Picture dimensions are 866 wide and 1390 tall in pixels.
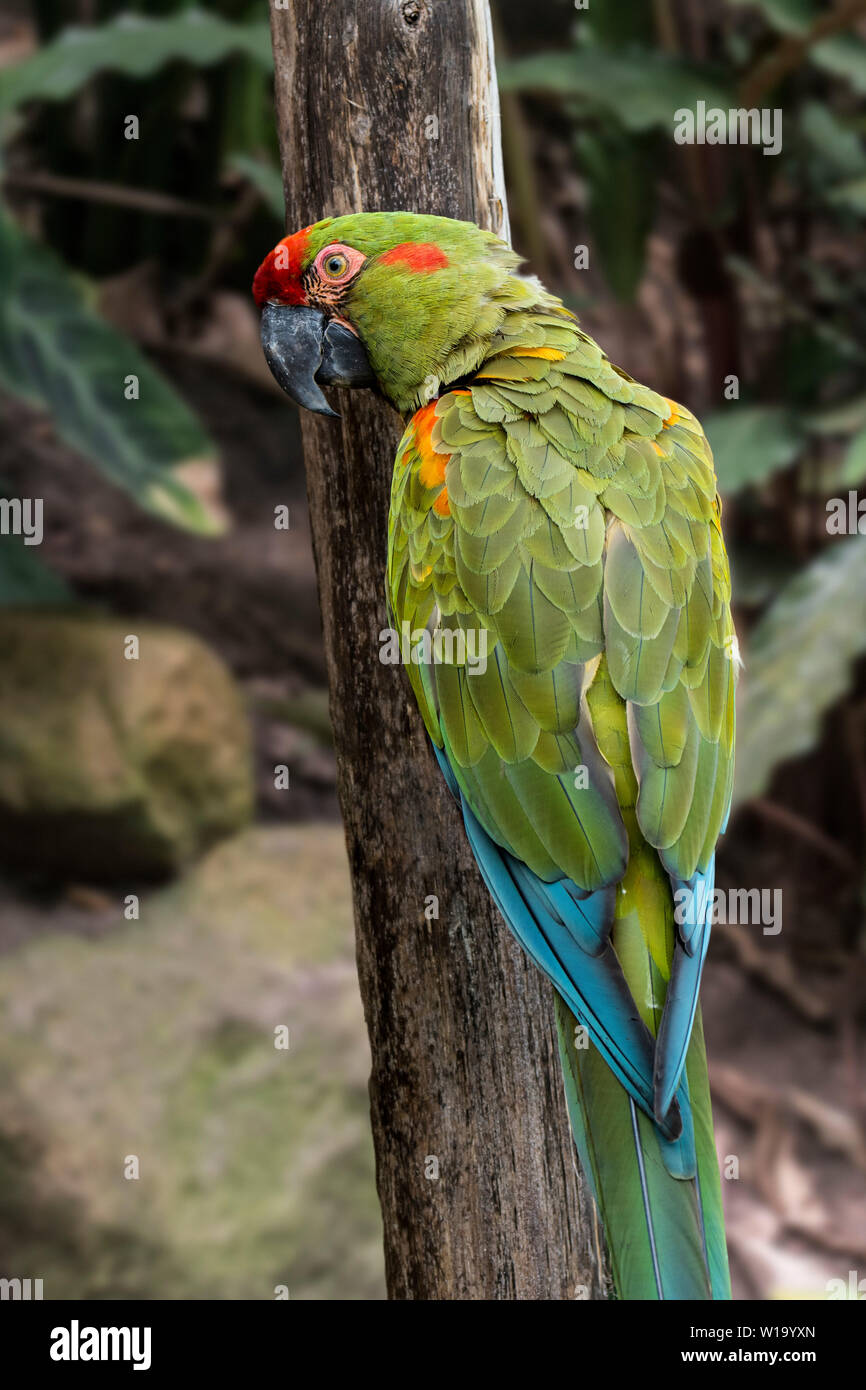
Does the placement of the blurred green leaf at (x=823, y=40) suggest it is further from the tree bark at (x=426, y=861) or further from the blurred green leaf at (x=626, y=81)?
the tree bark at (x=426, y=861)

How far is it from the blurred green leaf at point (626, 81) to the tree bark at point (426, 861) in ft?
6.31

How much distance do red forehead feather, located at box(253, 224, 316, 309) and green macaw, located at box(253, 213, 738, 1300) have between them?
0.04 ft

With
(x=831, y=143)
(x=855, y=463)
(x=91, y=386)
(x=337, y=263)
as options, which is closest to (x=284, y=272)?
(x=337, y=263)

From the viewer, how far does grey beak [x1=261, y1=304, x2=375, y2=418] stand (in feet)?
5.32

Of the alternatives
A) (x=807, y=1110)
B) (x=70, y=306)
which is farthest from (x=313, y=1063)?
(x=70, y=306)

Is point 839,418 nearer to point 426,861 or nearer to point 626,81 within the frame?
point 626,81

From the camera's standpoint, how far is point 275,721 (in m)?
4.39

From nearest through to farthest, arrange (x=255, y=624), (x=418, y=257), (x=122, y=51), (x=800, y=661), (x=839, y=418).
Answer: (x=418, y=257) → (x=800, y=661) → (x=122, y=51) → (x=839, y=418) → (x=255, y=624)

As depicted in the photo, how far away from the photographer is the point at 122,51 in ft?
10.7

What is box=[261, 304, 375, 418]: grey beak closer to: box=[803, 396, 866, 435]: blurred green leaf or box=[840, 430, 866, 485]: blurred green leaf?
box=[840, 430, 866, 485]: blurred green leaf

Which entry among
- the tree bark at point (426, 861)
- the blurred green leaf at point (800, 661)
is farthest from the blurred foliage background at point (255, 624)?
the tree bark at point (426, 861)

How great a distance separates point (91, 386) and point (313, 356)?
1.91 metres

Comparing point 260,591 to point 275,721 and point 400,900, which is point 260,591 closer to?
point 275,721

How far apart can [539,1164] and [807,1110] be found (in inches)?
104
